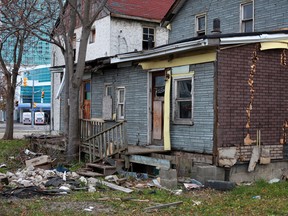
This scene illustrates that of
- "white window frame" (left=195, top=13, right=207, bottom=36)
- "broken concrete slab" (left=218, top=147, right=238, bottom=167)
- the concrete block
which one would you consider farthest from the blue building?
the concrete block

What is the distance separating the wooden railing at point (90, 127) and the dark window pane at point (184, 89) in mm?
3116

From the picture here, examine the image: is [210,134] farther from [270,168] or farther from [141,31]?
[141,31]

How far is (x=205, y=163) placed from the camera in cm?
1137

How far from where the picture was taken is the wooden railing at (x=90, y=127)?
1450cm

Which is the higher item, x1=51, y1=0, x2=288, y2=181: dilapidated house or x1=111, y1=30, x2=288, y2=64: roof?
x1=111, y1=30, x2=288, y2=64: roof

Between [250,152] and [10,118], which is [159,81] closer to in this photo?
[250,152]

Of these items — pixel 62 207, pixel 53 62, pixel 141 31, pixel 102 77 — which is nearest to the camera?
pixel 62 207

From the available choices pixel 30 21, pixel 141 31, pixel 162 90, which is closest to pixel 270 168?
pixel 162 90

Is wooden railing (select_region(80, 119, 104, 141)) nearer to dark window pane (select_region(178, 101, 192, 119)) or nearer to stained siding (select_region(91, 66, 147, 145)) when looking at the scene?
stained siding (select_region(91, 66, 147, 145))

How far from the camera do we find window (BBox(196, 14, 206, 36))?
17.9m

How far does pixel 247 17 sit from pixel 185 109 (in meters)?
5.48

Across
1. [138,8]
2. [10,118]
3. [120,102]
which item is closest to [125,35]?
[138,8]

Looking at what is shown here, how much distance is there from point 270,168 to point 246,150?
1093 mm

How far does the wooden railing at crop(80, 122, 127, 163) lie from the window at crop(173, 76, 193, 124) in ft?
5.63
